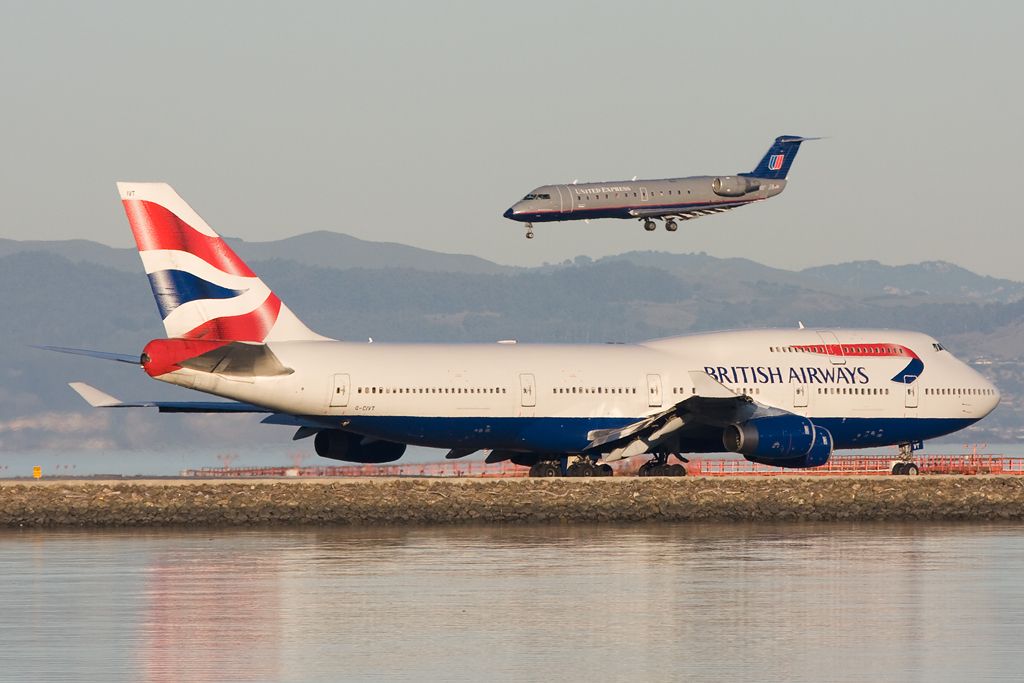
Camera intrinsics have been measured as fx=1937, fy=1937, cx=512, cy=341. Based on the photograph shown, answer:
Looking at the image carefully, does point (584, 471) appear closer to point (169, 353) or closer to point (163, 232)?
point (169, 353)

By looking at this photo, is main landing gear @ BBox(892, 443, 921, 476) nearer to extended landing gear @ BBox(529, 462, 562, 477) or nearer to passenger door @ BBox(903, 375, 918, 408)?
passenger door @ BBox(903, 375, 918, 408)

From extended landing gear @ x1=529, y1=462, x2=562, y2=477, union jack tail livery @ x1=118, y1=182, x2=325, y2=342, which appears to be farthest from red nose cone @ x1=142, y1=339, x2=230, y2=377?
extended landing gear @ x1=529, y1=462, x2=562, y2=477

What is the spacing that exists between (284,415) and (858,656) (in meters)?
32.7

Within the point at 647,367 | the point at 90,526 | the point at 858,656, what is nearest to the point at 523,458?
the point at 647,367

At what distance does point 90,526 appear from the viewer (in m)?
57.7

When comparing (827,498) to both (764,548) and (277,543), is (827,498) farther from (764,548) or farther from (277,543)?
(277,543)

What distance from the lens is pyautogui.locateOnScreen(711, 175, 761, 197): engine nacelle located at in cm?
9575

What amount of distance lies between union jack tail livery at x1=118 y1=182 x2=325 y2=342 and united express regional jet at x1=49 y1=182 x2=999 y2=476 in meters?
0.04

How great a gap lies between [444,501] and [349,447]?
6033 millimetres

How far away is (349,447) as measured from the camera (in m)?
64.2

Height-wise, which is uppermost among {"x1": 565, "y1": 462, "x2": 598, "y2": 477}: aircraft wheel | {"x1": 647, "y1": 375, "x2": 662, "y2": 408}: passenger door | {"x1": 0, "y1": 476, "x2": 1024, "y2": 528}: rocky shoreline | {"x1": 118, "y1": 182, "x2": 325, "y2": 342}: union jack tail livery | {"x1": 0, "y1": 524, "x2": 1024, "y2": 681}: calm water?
{"x1": 118, "y1": 182, "x2": 325, "y2": 342}: union jack tail livery

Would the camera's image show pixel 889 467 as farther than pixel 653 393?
Yes

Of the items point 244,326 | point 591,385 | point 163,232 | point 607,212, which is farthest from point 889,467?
point 163,232

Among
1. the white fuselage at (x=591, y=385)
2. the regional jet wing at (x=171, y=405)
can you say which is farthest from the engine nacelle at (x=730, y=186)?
the regional jet wing at (x=171, y=405)
